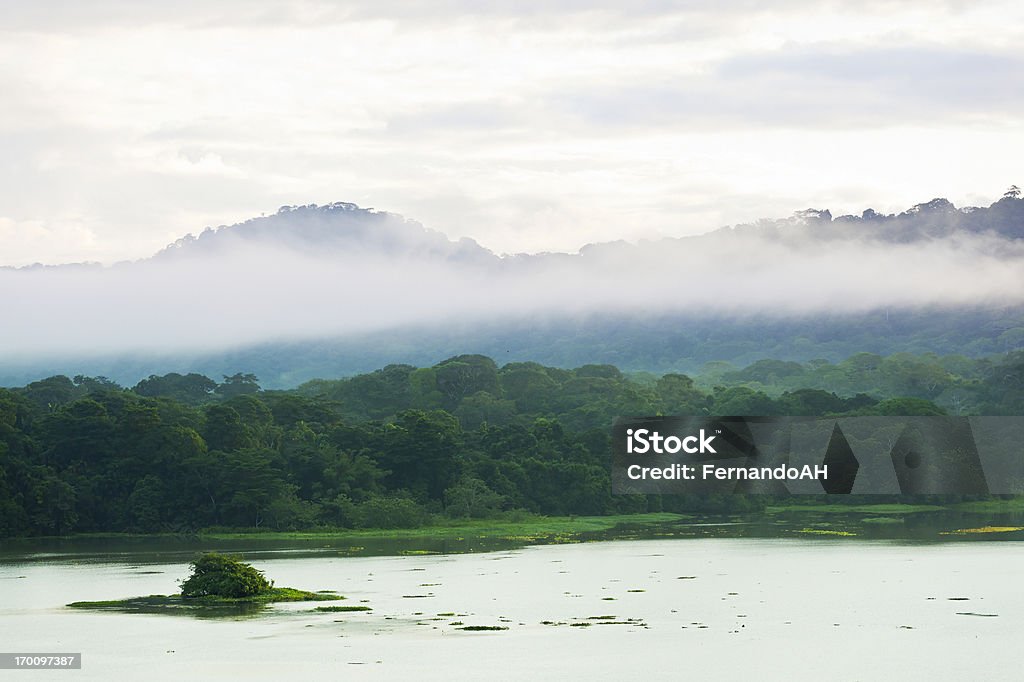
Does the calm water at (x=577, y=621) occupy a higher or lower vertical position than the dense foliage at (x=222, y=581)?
lower

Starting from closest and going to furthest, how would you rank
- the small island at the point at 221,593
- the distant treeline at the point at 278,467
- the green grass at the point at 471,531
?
the small island at the point at 221,593, the green grass at the point at 471,531, the distant treeline at the point at 278,467

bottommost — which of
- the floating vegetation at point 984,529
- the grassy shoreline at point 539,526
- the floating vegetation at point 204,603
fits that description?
the floating vegetation at point 984,529

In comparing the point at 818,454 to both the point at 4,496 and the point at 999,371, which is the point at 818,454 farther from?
the point at 4,496

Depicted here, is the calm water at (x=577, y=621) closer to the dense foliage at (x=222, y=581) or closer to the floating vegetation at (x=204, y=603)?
the floating vegetation at (x=204, y=603)

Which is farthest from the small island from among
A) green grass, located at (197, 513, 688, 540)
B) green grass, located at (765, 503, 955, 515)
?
green grass, located at (765, 503, 955, 515)

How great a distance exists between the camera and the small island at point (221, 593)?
132 ft

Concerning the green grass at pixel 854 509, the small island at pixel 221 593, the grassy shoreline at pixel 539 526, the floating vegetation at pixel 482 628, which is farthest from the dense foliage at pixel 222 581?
the green grass at pixel 854 509

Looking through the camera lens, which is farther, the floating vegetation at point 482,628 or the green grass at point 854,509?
the green grass at point 854,509

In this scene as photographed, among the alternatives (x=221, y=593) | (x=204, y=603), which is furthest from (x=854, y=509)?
(x=204, y=603)

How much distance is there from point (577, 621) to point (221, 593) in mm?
11637

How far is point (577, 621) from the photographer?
35.6 m

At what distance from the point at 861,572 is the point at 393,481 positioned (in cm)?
3852

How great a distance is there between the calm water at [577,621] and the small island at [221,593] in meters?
1.57

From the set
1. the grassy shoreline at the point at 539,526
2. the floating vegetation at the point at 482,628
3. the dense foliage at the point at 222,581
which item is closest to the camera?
the floating vegetation at the point at 482,628
